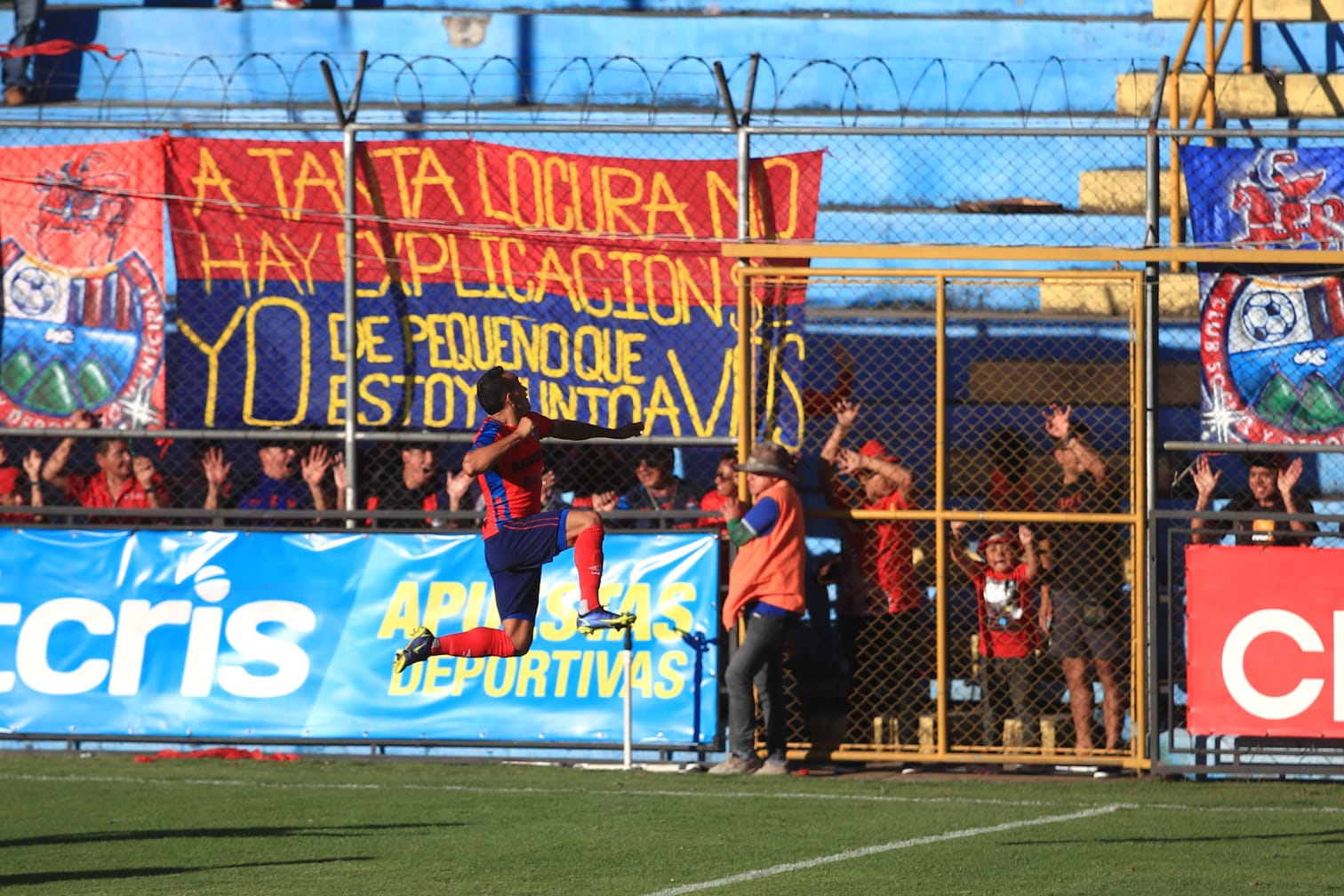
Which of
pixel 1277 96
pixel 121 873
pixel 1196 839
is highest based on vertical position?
pixel 1277 96

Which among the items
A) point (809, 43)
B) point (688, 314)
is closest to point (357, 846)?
point (688, 314)

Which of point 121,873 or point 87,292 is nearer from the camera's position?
point 121,873

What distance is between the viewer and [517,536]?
27.9ft

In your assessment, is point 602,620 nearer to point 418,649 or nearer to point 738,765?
point 418,649

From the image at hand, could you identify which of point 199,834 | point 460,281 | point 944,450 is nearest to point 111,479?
point 460,281

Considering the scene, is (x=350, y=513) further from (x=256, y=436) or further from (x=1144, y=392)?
(x=1144, y=392)

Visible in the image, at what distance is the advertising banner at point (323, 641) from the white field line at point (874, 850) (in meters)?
2.79

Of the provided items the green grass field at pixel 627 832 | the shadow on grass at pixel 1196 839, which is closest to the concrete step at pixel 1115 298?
the green grass field at pixel 627 832

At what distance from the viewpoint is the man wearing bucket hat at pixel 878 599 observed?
12.0 metres

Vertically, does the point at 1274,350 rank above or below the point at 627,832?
above

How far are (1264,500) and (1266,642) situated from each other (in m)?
1.04

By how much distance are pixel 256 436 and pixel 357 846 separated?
4106mm

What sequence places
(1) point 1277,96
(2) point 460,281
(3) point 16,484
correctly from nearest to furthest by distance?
(2) point 460,281 < (3) point 16,484 < (1) point 1277,96

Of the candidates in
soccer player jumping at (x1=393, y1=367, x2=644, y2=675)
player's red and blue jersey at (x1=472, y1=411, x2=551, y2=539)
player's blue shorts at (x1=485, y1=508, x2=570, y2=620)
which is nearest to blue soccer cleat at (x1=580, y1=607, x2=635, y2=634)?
soccer player jumping at (x1=393, y1=367, x2=644, y2=675)
